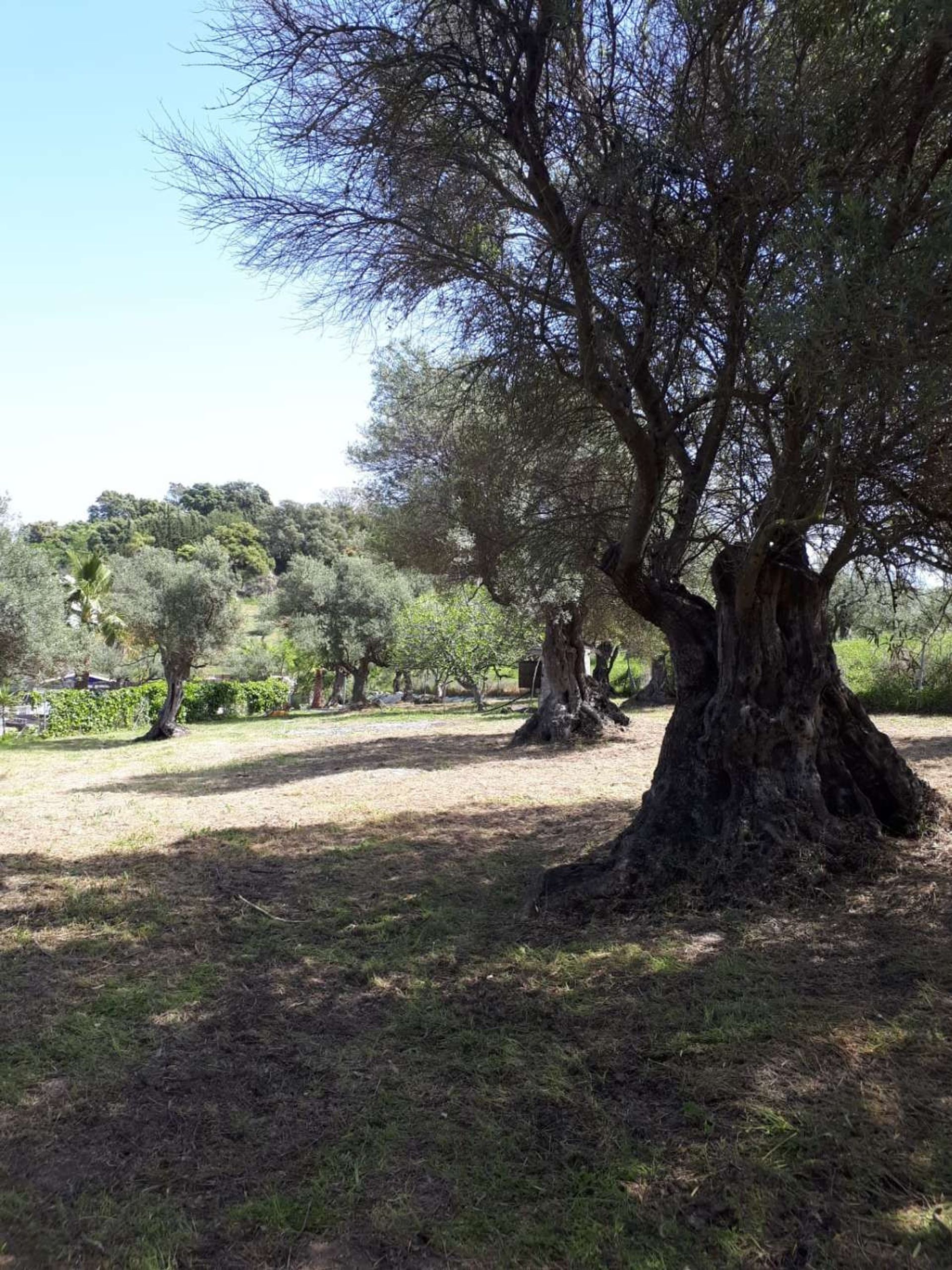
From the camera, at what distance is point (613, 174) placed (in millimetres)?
4996

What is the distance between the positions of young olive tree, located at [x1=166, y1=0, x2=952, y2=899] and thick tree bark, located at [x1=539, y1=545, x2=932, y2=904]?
18 millimetres

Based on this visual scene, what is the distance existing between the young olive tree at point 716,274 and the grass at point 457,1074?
40.8 inches

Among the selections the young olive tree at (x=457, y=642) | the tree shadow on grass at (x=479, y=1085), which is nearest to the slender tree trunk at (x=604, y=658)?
the young olive tree at (x=457, y=642)

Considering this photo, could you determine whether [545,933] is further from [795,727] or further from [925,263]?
[925,263]

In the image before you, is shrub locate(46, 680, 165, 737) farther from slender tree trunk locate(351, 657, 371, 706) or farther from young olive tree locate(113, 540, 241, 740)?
slender tree trunk locate(351, 657, 371, 706)

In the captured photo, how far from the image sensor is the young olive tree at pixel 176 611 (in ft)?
74.6

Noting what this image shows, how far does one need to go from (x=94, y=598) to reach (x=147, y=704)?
771 inches

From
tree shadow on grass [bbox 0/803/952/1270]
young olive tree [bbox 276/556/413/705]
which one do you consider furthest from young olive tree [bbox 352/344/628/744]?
young olive tree [bbox 276/556/413/705]

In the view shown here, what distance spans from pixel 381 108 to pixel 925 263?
Result: 3.31 metres

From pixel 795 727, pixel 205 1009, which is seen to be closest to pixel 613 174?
pixel 795 727

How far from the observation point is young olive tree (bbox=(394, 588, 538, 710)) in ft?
90.1

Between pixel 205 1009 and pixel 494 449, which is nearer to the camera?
pixel 205 1009

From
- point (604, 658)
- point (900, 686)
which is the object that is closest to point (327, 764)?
point (604, 658)

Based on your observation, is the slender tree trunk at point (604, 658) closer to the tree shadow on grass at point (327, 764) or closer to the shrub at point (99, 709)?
the tree shadow on grass at point (327, 764)
